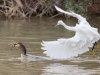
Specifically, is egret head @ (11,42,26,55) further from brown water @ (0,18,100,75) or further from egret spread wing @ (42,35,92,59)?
egret spread wing @ (42,35,92,59)

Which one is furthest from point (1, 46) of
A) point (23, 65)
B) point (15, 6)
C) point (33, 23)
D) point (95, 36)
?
point (15, 6)

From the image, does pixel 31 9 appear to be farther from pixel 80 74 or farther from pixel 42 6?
pixel 80 74

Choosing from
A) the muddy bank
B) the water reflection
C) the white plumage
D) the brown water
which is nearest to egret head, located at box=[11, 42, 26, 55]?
the brown water

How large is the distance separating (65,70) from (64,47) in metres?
0.68

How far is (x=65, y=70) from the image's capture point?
1000 cm

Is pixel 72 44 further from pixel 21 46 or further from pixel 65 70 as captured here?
pixel 21 46

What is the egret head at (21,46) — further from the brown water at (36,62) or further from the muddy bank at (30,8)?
the muddy bank at (30,8)

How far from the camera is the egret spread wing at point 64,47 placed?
33.7 ft

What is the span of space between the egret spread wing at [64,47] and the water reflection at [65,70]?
24 cm

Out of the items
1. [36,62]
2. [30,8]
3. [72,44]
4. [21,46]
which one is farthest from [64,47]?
[30,8]

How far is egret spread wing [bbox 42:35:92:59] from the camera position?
10.3m

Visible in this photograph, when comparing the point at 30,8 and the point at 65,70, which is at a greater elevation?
the point at 30,8

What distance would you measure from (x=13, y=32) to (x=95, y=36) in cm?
606

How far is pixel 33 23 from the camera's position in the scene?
65.2ft
